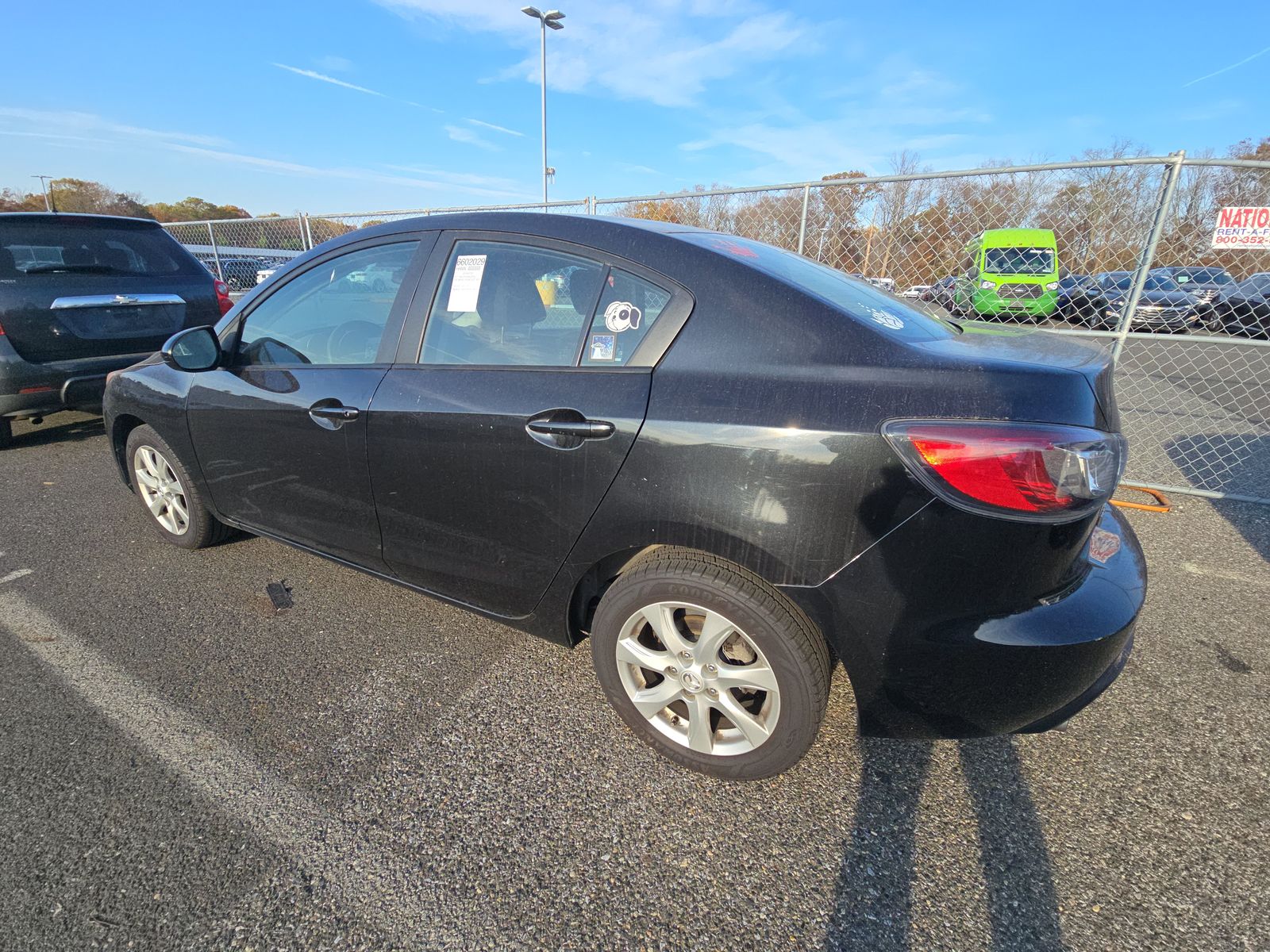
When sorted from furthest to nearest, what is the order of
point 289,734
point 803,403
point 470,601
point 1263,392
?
point 1263,392, point 470,601, point 289,734, point 803,403

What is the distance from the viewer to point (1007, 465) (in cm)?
139

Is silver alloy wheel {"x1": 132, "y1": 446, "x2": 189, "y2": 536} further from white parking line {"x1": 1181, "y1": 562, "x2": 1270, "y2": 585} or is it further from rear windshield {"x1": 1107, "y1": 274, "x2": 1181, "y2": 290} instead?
rear windshield {"x1": 1107, "y1": 274, "x2": 1181, "y2": 290}

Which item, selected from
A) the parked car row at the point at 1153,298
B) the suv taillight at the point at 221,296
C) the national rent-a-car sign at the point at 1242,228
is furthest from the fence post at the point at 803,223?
the suv taillight at the point at 221,296

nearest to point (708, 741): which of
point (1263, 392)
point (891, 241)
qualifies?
point (891, 241)

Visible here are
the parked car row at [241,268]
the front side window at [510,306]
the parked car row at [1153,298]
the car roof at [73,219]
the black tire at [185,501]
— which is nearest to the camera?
the front side window at [510,306]

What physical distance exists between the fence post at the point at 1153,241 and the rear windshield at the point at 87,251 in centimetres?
692

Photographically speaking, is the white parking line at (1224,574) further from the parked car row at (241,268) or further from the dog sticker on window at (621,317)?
the parked car row at (241,268)

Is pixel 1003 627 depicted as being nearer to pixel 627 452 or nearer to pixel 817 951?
pixel 817 951

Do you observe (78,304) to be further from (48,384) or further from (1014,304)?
(1014,304)

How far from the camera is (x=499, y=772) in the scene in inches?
74.7

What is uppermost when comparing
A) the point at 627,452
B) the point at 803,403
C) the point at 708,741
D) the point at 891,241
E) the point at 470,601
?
the point at 891,241

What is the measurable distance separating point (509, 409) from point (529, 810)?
1133 mm

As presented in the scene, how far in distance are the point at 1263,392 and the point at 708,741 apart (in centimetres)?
988

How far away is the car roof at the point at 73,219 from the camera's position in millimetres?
4477
